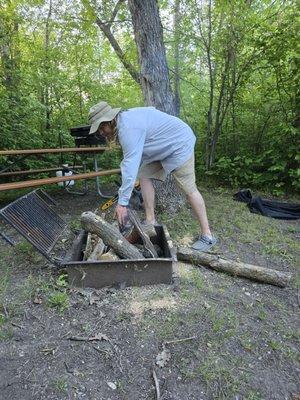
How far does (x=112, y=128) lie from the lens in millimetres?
2945

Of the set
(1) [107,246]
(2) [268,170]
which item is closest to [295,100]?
(2) [268,170]

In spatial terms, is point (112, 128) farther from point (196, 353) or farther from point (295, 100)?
point (295, 100)

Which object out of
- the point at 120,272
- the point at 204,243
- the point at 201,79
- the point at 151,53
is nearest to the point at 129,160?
the point at 120,272

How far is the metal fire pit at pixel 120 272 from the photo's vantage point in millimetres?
2627

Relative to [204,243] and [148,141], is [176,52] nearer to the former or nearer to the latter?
[148,141]

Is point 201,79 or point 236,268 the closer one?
point 236,268

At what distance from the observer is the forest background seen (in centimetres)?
543

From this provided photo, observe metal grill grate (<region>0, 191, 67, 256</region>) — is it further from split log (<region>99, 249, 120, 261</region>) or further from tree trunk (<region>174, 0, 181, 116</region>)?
tree trunk (<region>174, 0, 181, 116</region>)

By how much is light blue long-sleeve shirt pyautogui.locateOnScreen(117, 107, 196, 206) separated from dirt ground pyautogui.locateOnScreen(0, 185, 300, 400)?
34.4 inches

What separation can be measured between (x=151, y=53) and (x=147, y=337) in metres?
3.22

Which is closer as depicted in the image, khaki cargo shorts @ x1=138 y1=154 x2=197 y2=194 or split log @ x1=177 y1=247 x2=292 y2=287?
split log @ x1=177 y1=247 x2=292 y2=287

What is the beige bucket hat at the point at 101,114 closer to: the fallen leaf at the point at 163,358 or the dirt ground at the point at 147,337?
the dirt ground at the point at 147,337

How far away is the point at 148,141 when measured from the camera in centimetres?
316

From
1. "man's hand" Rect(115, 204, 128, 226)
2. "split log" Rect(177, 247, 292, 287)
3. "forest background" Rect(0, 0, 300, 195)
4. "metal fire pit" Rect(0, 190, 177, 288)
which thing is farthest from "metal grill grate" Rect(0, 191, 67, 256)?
"forest background" Rect(0, 0, 300, 195)
